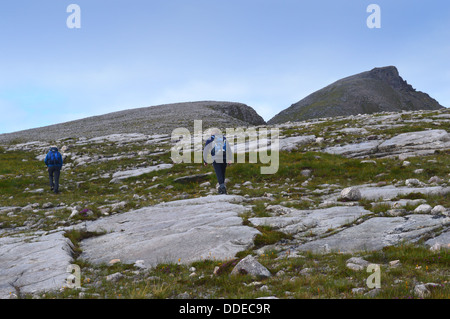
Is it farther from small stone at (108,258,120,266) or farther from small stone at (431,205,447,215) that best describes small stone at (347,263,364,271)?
small stone at (108,258,120,266)

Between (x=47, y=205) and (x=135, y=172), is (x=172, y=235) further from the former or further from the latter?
(x=135, y=172)

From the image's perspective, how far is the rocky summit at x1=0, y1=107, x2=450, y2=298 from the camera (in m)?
5.39

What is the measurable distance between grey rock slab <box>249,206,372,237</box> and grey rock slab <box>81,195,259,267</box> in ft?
2.81

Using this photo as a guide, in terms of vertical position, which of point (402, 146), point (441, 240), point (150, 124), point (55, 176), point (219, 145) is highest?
point (150, 124)

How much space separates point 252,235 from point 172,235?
2.31 metres

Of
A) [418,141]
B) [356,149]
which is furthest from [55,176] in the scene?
[418,141]

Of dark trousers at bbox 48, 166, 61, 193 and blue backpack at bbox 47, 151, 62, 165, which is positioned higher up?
blue backpack at bbox 47, 151, 62, 165

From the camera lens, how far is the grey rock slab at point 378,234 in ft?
22.6

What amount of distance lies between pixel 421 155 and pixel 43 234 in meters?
19.1

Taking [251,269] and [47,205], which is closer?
[251,269]

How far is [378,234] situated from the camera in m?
7.37

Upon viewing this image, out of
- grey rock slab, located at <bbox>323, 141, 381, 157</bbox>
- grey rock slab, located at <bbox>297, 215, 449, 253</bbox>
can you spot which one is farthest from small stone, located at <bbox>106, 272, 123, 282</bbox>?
grey rock slab, located at <bbox>323, 141, 381, 157</bbox>
